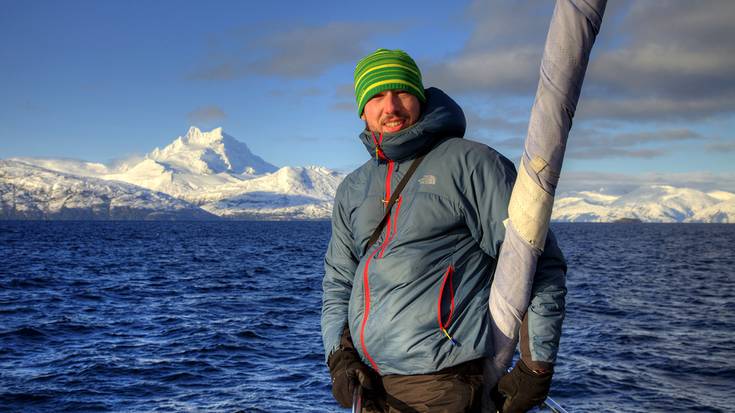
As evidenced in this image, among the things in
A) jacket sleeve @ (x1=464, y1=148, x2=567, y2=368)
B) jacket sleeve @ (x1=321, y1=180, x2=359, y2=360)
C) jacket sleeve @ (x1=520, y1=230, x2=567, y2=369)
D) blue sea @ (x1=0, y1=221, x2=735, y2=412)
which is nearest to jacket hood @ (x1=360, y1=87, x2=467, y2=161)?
jacket sleeve @ (x1=464, y1=148, x2=567, y2=368)

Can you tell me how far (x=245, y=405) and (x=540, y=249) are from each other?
44.7 ft

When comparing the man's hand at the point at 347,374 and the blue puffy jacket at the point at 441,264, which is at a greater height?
the blue puffy jacket at the point at 441,264

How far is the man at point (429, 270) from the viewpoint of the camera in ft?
9.86

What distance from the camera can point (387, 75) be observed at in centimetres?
342

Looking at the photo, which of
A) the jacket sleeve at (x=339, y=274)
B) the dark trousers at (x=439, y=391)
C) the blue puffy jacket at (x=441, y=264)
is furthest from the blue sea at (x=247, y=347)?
the blue puffy jacket at (x=441, y=264)

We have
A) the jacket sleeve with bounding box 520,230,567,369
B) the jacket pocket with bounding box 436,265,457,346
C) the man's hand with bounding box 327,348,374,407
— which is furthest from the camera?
the man's hand with bounding box 327,348,374,407

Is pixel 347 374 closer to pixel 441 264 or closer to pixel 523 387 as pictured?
pixel 441 264

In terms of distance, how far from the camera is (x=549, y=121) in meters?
2.64

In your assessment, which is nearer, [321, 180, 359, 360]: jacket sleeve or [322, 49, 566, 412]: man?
[322, 49, 566, 412]: man

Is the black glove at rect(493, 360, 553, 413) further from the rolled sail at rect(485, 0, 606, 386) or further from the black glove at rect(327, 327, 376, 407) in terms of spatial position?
the black glove at rect(327, 327, 376, 407)

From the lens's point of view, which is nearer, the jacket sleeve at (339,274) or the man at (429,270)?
the man at (429,270)

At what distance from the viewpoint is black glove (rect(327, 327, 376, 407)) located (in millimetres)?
3336

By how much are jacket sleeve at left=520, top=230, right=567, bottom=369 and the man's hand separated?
2.93 ft

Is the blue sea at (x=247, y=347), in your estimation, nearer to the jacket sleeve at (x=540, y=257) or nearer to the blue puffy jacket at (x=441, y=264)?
the blue puffy jacket at (x=441, y=264)
